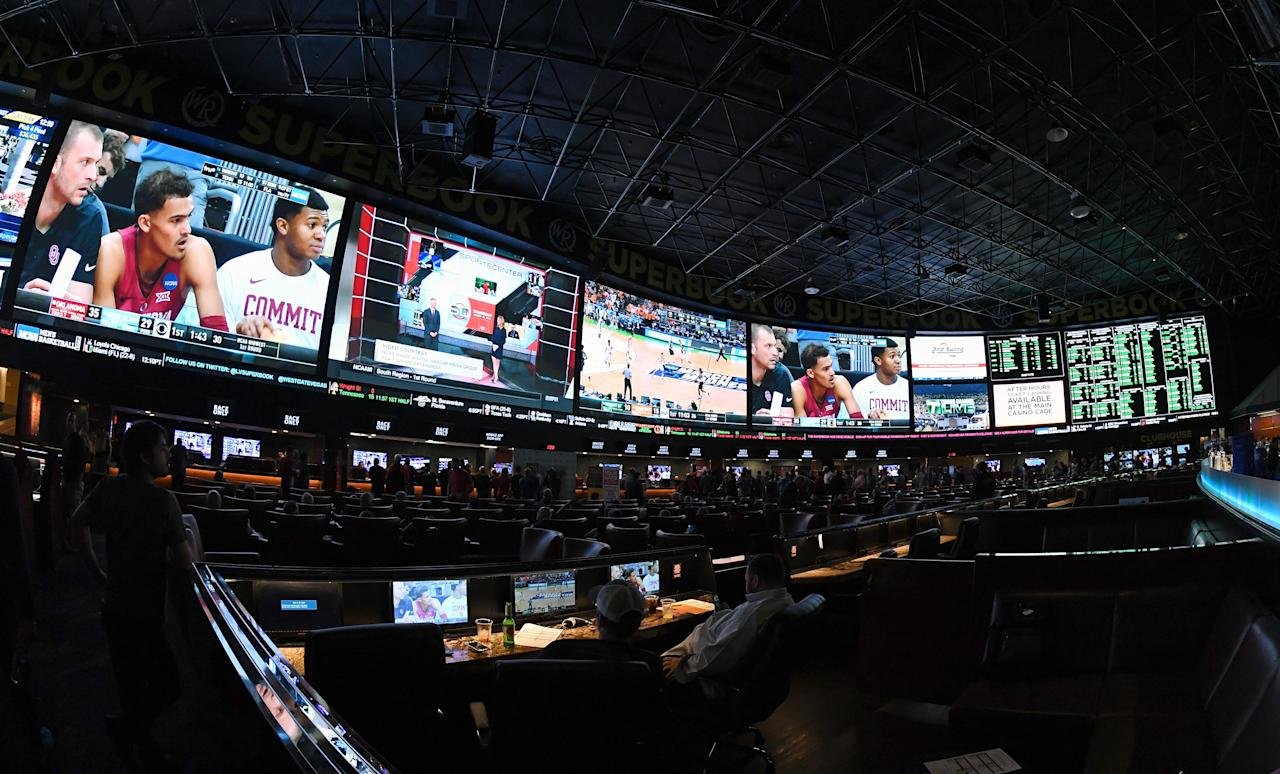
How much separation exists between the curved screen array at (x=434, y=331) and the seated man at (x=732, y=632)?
10.7 metres

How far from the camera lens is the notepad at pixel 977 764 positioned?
5.30ft

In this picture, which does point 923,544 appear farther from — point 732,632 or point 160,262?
point 160,262

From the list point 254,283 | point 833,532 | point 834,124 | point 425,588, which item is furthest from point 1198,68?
point 254,283

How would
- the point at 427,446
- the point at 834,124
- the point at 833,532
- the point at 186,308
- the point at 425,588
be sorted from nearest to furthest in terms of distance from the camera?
1. the point at 425,588
2. the point at 833,532
3. the point at 186,308
4. the point at 834,124
5. the point at 427,446

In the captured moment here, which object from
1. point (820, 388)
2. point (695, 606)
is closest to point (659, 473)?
point (820, 388)

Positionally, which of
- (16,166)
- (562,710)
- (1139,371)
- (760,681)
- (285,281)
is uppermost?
(16,166)

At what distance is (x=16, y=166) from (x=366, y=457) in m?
8.19

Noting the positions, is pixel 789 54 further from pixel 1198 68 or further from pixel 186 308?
pixel 186 308

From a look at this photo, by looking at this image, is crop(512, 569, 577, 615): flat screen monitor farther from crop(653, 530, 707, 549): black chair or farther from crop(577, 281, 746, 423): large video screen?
crop(577, 281, 746, 423): large video screen

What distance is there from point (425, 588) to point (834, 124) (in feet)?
41.2

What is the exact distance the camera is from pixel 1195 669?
251 centimetres

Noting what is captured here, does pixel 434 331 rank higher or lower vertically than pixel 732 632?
higher

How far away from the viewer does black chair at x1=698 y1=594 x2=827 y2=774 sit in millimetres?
2682

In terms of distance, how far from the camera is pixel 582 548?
4457 millimetres
